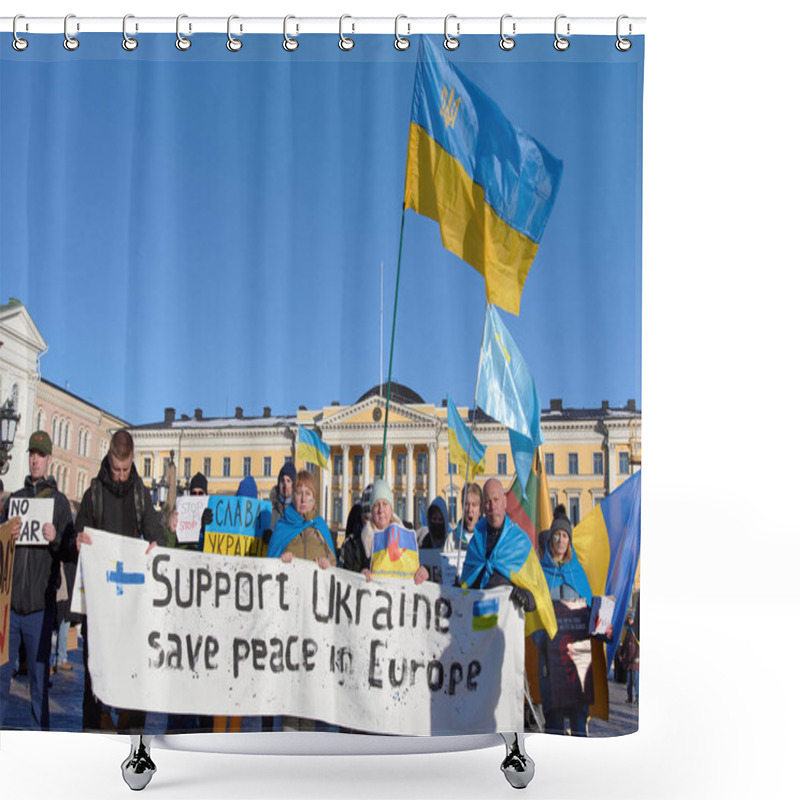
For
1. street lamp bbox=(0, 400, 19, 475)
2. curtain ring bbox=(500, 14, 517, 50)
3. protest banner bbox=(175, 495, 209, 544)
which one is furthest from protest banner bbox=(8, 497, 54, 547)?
curtain ring bbox=(500, 14, 517, 50)

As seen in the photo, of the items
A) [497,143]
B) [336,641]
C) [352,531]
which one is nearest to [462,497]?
[352,531]

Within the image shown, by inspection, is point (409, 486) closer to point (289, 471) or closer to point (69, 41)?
point (289, 471)

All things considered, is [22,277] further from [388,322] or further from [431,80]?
[431,80]

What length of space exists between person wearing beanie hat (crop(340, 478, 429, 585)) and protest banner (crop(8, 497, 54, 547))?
85cm

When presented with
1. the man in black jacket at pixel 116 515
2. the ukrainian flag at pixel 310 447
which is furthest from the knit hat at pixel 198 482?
the ukrainian flag at pixel 310 447

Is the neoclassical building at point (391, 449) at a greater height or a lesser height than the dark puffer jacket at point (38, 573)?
greater

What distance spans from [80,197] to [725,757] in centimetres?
269

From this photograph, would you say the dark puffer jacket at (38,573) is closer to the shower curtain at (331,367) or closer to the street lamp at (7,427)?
the shower curtain at (331,367)

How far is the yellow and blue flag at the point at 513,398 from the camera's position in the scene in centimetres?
320

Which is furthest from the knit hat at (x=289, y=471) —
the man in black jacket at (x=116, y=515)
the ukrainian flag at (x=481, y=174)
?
the ukrainian flag at (x=481, y=174)

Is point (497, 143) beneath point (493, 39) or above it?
beneath

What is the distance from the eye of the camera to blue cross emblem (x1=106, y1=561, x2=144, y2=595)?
10.3 feet

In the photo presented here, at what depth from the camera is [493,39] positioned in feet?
10.6

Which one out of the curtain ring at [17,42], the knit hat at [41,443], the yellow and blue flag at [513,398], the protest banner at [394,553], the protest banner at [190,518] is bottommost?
the protest banner at [394,553]
